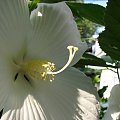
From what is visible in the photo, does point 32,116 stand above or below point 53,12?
below

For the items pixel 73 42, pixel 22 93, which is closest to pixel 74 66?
pixel 73 42

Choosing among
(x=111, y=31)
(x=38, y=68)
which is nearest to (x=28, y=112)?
(x=38, y=68)

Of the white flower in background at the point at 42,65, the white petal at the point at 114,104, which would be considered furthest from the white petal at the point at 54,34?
the white petal at the point at 114,104

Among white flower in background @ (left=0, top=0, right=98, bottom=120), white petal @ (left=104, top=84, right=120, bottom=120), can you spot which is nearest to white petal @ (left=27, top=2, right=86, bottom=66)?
white flower in background @ (left=0, top=0, right=98, bottom=120)

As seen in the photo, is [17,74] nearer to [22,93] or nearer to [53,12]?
[22,93]

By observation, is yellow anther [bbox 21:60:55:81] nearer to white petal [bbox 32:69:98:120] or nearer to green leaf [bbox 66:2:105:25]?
white petal [bbox 32:69:98:120]
